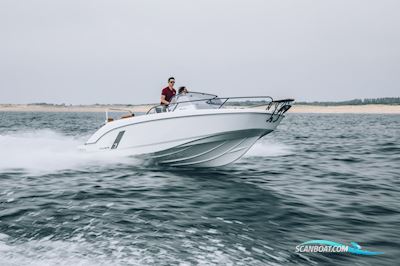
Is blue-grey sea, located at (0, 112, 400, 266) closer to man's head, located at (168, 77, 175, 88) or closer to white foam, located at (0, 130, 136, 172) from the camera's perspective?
white foam, located at (0, 130, 136, 172)

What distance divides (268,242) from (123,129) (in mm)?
6230

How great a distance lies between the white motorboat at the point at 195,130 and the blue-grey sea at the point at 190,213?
0.40 m

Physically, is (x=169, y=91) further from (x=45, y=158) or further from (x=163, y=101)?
(x=45, y=158)

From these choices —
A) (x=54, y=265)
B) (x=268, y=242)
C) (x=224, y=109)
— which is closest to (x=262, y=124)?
(x=224, y=109)

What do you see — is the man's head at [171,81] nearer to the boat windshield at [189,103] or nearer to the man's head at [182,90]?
the man's head at [182,90]

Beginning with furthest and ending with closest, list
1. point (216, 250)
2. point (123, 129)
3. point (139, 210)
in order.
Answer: point (123, 129) → point (139, 210) → point (216, 250)

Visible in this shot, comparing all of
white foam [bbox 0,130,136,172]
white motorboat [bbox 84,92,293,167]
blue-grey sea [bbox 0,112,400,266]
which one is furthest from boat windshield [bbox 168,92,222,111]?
white foam [bbox 0,130,136,172]

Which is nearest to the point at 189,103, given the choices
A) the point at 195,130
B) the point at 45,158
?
the point at 195,130

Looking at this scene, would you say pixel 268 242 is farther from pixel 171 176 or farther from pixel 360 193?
pixel 171 176

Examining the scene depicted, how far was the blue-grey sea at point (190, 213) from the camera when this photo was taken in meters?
4.09

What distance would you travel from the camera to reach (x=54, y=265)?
372 cm

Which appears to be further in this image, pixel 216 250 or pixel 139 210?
pixel 139 210

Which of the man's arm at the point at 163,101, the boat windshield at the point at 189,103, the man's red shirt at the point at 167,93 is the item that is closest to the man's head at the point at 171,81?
the man's red shirt at the point at 167,93

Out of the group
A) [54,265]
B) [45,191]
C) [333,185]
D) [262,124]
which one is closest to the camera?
[54,265]
